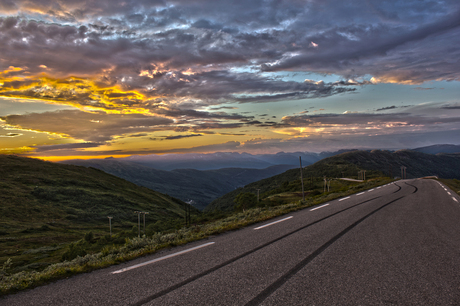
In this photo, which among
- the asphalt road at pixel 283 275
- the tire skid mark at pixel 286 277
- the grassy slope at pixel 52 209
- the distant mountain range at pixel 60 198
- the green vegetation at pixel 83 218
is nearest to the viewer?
the tire skid mark at pixel 286 277

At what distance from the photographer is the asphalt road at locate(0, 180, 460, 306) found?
380 centimetres

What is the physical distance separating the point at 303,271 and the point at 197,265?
2274mm

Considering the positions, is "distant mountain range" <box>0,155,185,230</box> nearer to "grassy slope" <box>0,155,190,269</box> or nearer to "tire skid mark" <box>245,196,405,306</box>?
"grassy slope" <box>0,155,190,269</box>

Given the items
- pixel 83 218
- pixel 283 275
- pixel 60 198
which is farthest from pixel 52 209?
pixel 283 275

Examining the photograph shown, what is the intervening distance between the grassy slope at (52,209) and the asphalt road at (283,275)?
1421 inches

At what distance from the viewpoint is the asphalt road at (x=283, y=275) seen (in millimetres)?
3804

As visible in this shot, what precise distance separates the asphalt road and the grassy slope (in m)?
36.1

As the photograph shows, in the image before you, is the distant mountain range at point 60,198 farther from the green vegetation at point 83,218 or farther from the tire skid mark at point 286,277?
the tire skid mark at point 286,277

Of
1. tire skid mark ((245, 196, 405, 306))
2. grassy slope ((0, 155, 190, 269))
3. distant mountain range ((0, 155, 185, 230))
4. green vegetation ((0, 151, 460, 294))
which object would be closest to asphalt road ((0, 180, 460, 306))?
tire skid mark ((245, 196, 405, 306))

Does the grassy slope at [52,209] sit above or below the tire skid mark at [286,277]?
below

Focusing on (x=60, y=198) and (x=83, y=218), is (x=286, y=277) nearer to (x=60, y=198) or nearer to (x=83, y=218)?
(x=83, y=218)

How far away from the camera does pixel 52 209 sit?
76.7m

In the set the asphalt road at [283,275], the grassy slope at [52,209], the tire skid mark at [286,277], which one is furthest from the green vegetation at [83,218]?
the tire skid mark at [286,277]

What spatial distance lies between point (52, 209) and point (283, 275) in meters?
94.4
